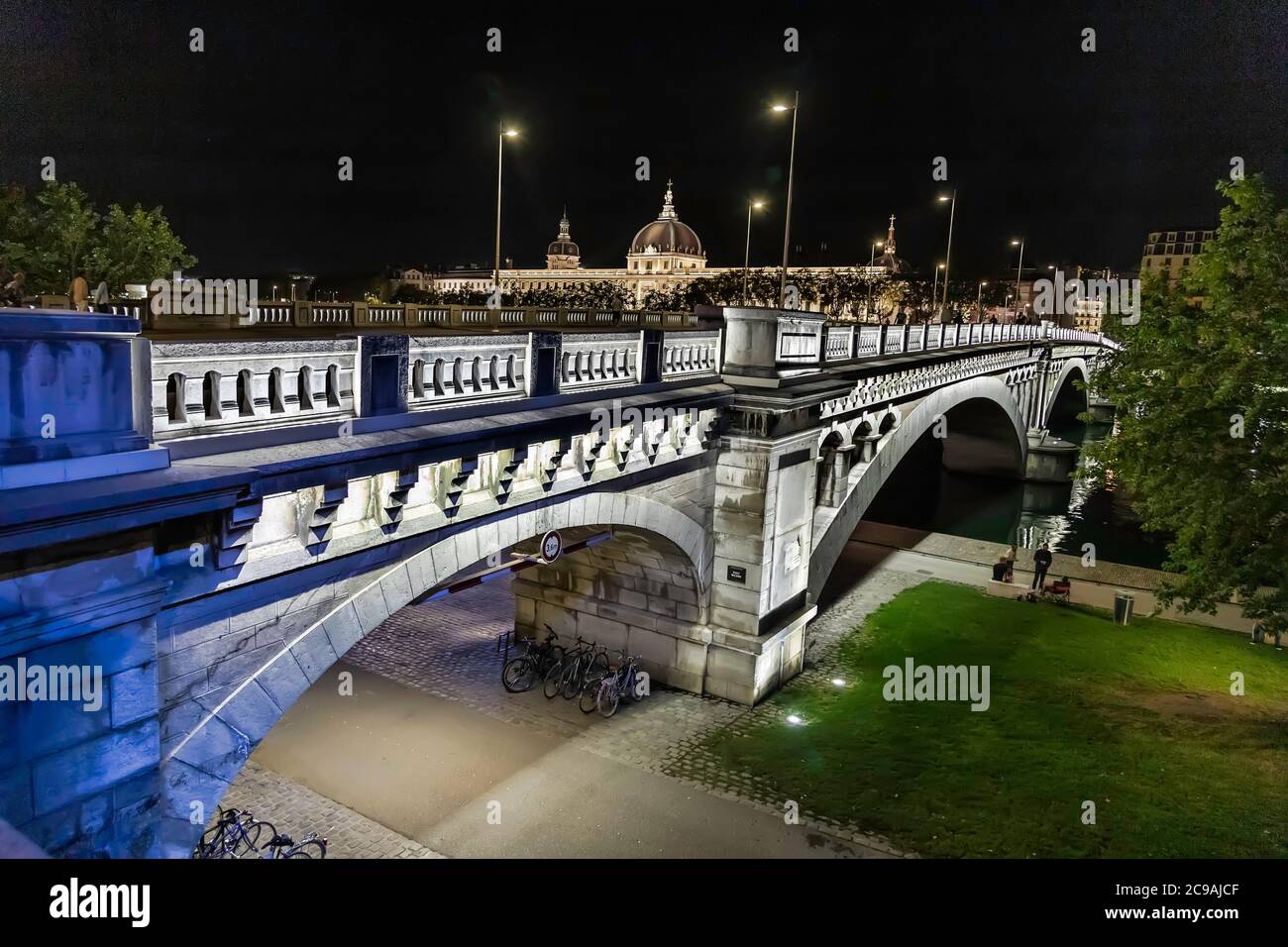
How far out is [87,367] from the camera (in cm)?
653

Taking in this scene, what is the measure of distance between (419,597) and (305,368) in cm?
344

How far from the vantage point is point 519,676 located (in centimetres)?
1848

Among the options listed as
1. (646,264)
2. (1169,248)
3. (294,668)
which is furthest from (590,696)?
(1169,248)

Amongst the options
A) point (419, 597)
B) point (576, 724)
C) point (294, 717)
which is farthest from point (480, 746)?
point (419, 597)

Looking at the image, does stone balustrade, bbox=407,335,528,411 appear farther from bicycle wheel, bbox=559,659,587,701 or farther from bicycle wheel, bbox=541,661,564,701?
bicycle wheel, bbox=541,661,564,701

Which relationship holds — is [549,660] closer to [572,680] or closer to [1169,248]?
[572,680]

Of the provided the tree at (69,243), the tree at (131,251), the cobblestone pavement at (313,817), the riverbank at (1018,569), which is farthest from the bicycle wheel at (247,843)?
the tree at (131,251)

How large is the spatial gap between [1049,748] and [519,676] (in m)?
10.2

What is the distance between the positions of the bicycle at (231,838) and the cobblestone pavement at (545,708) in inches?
53.4

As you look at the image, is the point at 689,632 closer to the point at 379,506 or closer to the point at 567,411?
the point at 567,411

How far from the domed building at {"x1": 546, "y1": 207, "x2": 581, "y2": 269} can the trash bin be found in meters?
154

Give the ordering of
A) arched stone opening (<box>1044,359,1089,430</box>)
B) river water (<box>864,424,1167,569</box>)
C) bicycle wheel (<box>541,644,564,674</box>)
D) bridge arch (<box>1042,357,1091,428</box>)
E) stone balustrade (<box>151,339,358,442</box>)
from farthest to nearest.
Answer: arched stone opening (<box>1044,359,1089,430</box>), bridge arch (<box>1042,357,1091,428</box>), river water (<box>864,424,1167,569</box>), bicycle wheel (<box>541,644,564,674</box>), stone balustrade (<box>151,339,358,442</box>)

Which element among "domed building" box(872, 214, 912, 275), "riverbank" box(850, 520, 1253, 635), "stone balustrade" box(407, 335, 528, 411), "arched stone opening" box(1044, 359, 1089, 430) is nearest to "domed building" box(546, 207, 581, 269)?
"domed building" box(872, 214, 912, 275)

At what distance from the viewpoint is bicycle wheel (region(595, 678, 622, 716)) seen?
17.5 meters
